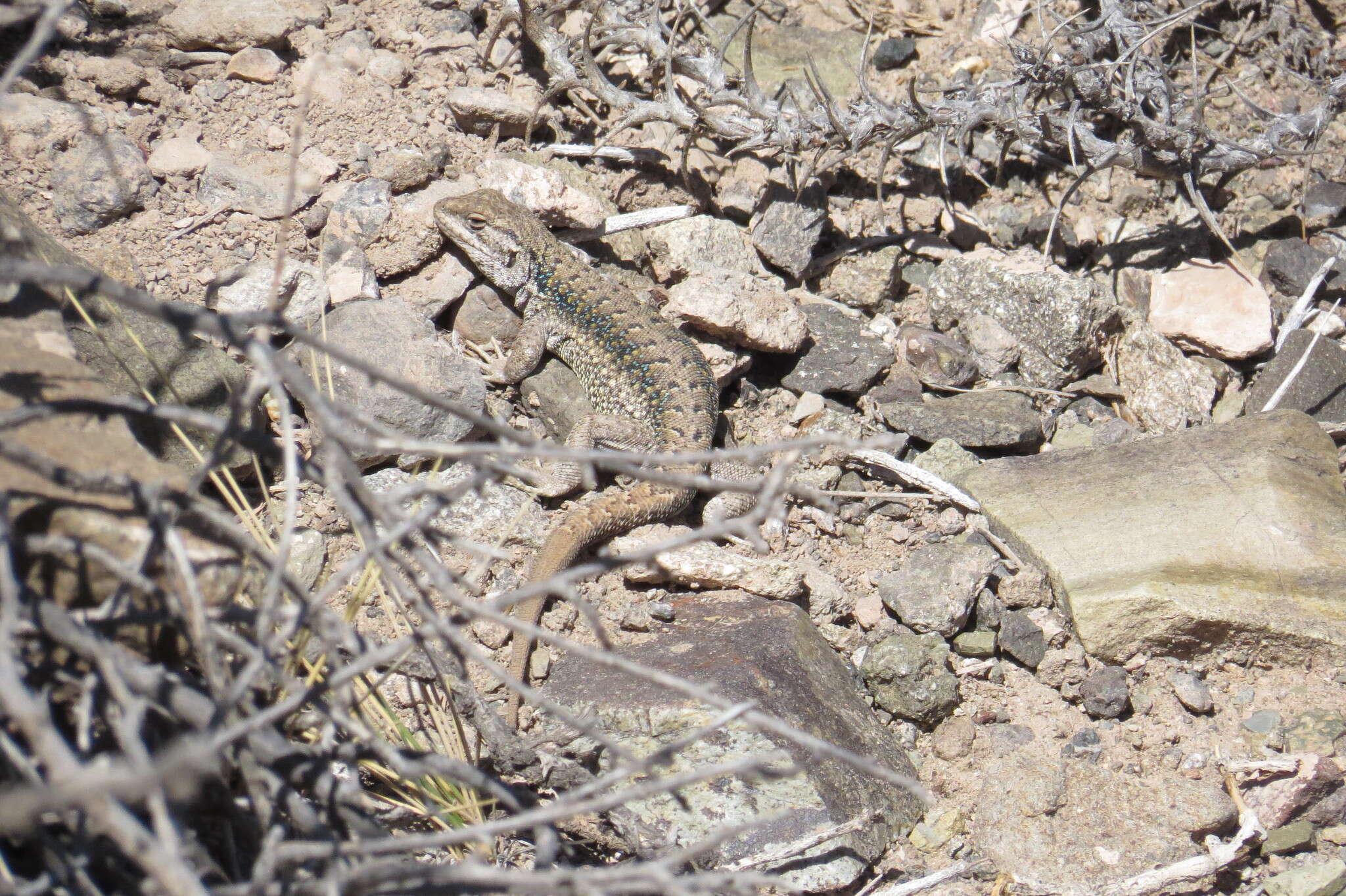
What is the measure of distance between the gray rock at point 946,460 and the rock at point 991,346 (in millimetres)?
652

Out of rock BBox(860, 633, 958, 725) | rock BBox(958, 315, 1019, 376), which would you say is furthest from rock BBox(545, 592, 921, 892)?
rock BBox(958, 315, 1019, 376)

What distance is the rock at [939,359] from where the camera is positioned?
5406 millimetres

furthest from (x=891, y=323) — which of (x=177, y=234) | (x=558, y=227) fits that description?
(x=177, y=234)

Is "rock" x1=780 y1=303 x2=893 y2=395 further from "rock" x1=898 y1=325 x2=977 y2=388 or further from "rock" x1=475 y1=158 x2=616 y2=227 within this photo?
"rock" x1=475 y1=158 x2=616 y2=227

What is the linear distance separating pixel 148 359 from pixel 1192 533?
419 centimetres

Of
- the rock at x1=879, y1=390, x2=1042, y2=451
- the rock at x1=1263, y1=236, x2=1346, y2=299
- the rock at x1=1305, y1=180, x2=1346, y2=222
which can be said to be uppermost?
the rock at x1=1305, y1=180, x2=1346, y2=222

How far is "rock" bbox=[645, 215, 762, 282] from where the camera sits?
5.59 m

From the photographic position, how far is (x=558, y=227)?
228 inches

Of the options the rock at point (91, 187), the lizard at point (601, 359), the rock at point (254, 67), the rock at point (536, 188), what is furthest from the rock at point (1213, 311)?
the rock at point (91, 187)

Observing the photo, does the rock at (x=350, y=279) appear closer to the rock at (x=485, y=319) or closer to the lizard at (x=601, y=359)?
the lizard at (x=601, y=359)

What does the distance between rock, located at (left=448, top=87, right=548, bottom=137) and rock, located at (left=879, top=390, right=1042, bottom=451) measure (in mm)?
2516

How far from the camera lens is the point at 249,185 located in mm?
4758

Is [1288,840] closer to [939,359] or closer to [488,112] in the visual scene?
[939,359]

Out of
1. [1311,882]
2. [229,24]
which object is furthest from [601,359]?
[1311,882]
